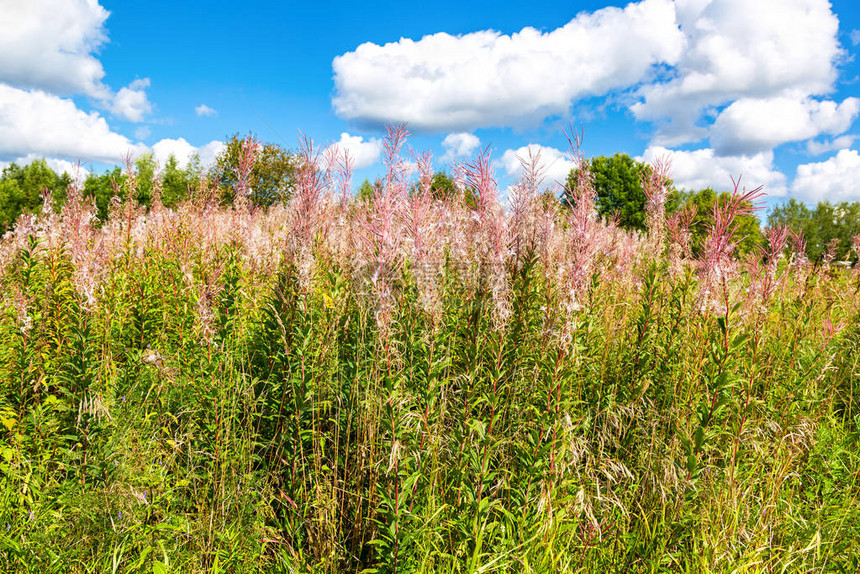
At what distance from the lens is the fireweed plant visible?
8.77ft

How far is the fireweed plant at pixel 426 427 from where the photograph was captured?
2674 millimetres

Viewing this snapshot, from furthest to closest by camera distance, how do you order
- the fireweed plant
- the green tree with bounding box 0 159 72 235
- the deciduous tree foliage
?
the deciduous tree foliage
the green tree with bounding box 0 159 72 235
the fireweed plant

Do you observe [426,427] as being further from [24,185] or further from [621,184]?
[24,185]

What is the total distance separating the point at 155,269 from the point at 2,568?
3391mm

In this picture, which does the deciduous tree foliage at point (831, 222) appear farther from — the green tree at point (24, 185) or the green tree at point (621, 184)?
the green tree at point (24, 185)

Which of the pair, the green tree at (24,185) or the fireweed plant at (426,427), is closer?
the fireweed plant at (426,427)

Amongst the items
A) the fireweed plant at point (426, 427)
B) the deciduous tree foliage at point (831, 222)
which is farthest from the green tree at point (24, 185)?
the deciduous tree foliage at point (831, 222)

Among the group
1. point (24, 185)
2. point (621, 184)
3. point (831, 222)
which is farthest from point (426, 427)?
point (831, 222)

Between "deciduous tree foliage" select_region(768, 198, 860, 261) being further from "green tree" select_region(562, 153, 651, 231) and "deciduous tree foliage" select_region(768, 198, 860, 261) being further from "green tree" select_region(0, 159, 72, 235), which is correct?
"green tree" select_region(0, 159, 72, 235)

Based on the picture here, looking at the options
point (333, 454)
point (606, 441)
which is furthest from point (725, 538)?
point (333, 454)

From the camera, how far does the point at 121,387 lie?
138 inches

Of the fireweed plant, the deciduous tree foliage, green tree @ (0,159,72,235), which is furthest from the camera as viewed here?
the deciduous tree foliage

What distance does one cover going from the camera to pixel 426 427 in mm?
2643

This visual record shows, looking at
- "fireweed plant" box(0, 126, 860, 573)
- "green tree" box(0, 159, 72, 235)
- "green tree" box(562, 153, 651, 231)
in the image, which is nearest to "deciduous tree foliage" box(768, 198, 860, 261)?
"green tree" box(562, 153, 651, 231)
